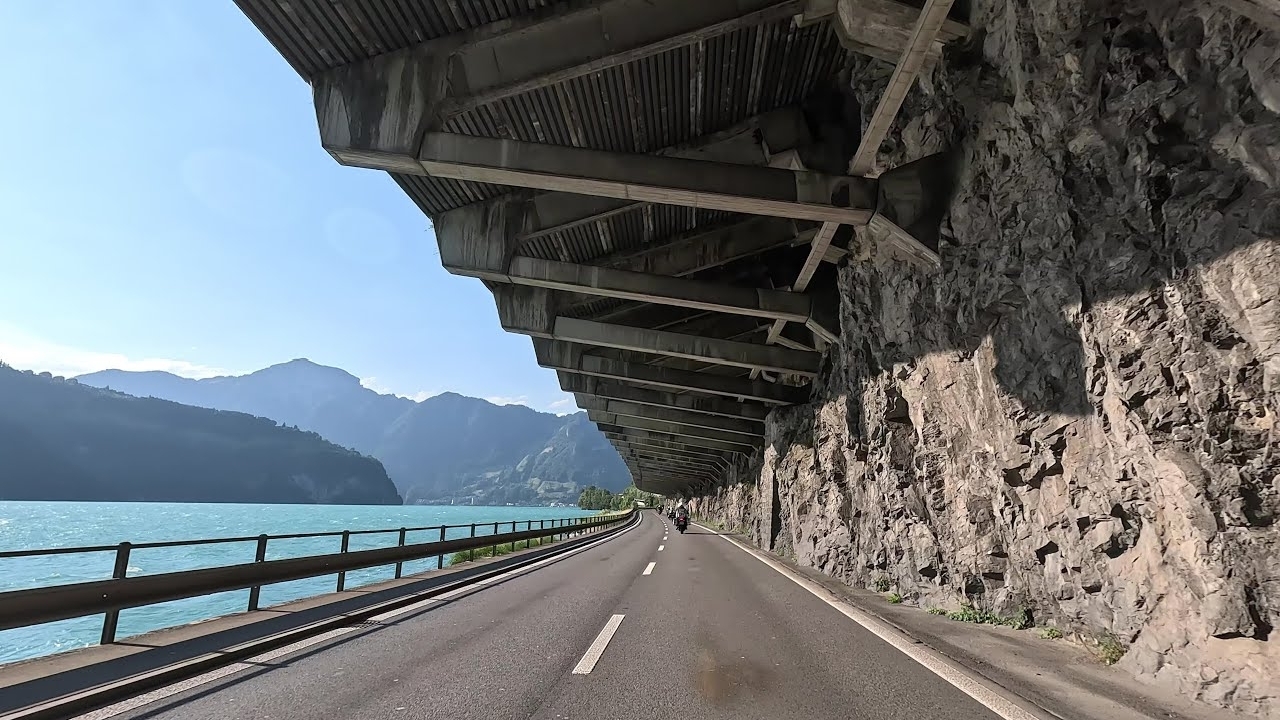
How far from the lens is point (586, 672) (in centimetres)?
525

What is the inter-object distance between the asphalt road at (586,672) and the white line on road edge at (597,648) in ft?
0.09

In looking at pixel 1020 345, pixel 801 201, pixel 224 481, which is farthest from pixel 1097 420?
pixel 224 481

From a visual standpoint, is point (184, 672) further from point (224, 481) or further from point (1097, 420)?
point (224, 481)

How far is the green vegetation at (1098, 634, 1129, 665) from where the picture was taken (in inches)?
218

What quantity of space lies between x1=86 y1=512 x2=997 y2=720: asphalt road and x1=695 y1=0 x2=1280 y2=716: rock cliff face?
2.03 meters

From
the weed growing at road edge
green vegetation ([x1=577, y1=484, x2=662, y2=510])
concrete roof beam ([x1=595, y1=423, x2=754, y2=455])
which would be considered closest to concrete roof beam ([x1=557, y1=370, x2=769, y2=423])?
the weed growing at road edge

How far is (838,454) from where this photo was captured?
1650cm

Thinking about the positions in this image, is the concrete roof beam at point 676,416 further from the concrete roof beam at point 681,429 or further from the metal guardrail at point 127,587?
the metal guardrail at point 127,587

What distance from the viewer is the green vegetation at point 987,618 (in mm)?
7281

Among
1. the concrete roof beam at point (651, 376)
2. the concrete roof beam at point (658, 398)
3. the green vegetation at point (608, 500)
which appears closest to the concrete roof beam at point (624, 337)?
the concrete roof beam at point (651, 376)

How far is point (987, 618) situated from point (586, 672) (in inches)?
234

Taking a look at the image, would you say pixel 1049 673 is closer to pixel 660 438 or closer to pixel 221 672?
pixel 221 672

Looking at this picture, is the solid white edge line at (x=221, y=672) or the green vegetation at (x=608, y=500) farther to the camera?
the green vegetation at (x=608, y=500)

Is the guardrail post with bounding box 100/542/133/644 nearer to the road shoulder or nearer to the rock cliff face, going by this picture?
the road shoulder
